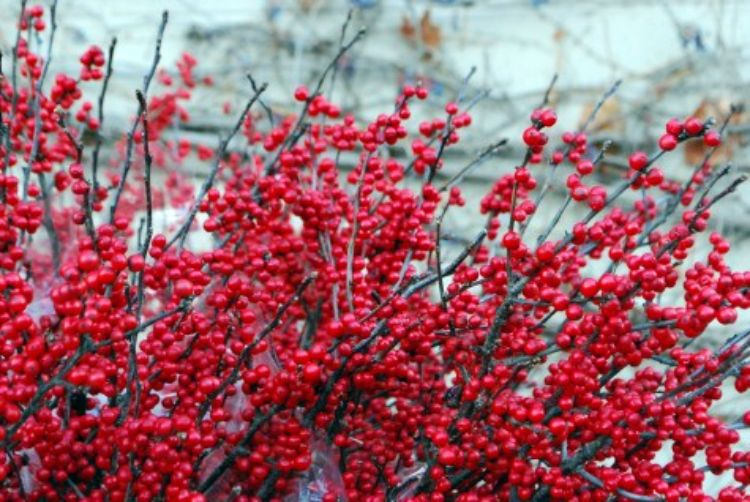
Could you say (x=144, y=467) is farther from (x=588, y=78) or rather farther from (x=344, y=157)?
(x=588, y=78)

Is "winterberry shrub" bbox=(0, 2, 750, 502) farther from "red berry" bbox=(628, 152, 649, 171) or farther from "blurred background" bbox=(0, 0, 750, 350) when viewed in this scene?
"blurred background" bbox=(0, 0, 750, 350)

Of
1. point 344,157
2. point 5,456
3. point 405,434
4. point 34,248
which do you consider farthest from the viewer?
point 344,157

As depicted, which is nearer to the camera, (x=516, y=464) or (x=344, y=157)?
(x=516, y=464)

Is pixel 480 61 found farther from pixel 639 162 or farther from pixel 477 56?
pixel 639 162

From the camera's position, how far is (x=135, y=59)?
236cm

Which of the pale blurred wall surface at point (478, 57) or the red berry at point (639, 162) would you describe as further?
the pale blurred wall surface at point (478, 57)

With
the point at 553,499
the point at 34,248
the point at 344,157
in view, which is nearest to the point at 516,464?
the point at 553,499

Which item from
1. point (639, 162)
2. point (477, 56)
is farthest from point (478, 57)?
point (639, 162)

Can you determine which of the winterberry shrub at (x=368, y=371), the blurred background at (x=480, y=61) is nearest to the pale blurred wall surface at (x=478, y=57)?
the blurred background at (x=480, y=61)

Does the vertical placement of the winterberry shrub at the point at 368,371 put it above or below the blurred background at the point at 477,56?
below

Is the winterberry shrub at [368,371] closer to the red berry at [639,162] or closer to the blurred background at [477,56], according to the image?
the red berry at [639,162]

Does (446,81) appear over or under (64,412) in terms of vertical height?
over

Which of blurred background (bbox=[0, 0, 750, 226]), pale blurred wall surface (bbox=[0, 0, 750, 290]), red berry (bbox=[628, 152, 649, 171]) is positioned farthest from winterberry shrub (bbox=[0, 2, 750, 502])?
pale blurred wall surface (bbox=[0, 0, 750, 290])

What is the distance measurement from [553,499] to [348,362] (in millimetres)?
178
